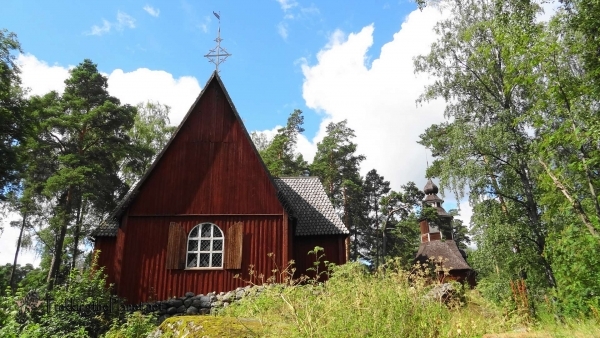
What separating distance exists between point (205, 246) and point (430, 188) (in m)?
28.6

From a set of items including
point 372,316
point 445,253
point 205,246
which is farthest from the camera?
point 445,253

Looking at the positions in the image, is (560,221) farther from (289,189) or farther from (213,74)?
(213,74)

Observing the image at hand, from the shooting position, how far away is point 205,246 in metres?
12.9

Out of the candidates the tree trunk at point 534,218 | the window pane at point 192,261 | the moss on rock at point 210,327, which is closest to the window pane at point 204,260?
the window pane at point 192,261

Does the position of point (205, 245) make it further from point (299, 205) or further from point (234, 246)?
point (299, 205)

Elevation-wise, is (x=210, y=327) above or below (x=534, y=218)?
below

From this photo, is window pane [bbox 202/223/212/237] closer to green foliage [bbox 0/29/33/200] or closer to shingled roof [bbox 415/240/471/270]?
green foliage [bbox 0/29/33/200]

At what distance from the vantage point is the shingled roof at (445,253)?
3044 cm

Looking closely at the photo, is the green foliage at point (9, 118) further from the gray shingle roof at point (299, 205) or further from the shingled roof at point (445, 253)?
the shingled roof at point (445, 253)

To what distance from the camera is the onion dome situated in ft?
120

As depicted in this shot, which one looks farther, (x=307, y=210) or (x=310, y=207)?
(x=310, y=207)

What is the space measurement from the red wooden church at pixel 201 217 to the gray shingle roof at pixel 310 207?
1077mm

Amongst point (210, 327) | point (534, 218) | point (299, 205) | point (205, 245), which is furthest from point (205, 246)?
point (534, 218)

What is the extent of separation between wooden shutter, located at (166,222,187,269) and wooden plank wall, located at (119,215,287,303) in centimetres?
19
